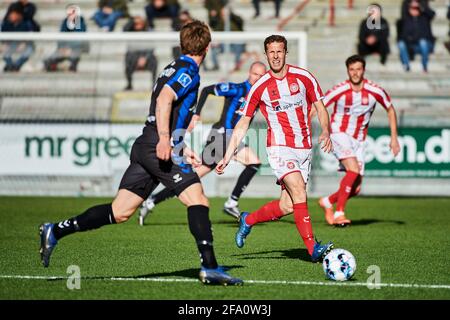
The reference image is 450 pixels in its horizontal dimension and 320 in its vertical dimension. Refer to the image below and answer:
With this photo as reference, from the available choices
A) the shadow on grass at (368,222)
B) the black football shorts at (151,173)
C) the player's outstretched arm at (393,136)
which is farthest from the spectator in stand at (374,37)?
the black football shorts at (151,173)

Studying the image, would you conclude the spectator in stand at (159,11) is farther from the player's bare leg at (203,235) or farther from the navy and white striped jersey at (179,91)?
the player's bare leg at (203,235)

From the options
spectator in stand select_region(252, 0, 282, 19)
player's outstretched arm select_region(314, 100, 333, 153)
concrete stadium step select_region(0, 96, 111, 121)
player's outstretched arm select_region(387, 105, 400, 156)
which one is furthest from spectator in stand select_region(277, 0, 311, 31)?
player's outstretched arm select_region(314, 100, 333, 153)

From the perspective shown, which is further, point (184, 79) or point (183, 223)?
point (183, 223)

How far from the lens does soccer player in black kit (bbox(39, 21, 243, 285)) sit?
7.47 meters

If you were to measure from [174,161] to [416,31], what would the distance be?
14.5 meters

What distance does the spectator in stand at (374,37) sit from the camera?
20.8 metres

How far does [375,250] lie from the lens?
10375 mm

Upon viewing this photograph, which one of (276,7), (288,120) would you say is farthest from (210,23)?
(288,120)

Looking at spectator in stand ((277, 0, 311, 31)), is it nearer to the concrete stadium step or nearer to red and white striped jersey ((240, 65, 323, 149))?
the concrete stadium step

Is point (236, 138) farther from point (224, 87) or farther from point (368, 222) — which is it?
point (368, 222)

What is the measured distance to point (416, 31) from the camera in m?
21.0

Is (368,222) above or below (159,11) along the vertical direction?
below

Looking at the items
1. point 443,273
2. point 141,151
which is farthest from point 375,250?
point 141,151
